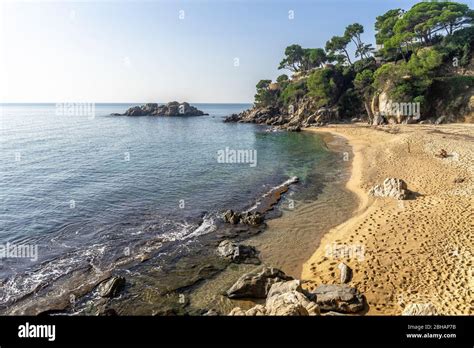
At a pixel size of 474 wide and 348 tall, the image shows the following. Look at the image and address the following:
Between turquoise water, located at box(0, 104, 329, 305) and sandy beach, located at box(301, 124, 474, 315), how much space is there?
8420 millimetres

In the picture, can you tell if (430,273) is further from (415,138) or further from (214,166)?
(415,138)

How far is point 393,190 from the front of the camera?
73.6ft

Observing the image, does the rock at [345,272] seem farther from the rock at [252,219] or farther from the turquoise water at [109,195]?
the turquoise water at [109,195]

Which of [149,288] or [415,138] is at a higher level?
[415,138]

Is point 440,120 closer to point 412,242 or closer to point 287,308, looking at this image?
point 412,242

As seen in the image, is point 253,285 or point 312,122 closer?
point 253,285

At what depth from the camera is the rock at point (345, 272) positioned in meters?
13.2

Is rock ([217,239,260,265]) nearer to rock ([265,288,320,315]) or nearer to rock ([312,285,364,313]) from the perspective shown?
rock ([312,285,364,313])

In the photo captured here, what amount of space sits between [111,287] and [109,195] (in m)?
14.4

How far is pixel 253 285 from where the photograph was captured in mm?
12922

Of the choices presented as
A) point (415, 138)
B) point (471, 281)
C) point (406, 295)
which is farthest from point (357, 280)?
point (415, 138)

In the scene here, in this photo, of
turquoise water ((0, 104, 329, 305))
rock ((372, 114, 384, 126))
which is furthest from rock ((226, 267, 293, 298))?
rock ((372, 114, 384, 126))

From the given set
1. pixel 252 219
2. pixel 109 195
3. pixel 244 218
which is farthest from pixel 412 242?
pixel 109 195
